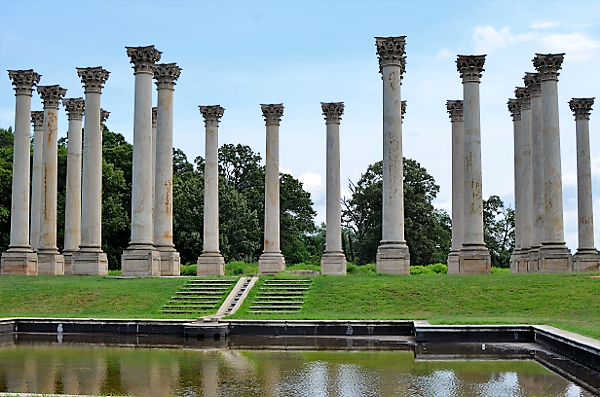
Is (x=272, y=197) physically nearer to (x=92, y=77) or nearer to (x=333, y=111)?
(x=333, y=111)

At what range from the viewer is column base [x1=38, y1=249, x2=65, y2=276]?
5997 cm

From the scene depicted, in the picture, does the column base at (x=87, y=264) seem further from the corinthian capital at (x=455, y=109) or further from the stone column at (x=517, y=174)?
the stone column at (x=517, y=174)

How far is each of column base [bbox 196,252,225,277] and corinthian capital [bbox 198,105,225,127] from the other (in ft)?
36.8

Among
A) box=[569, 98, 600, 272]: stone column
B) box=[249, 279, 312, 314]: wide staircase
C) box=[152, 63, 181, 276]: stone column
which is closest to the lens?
box=[249, 279, 312, 314]: wide staircase

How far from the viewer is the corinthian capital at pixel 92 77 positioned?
55.6m

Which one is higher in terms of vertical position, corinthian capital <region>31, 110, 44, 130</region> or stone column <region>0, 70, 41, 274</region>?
corinthian capital <region>31, 110, 44, 130</region>

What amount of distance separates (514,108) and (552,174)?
40.3 ft

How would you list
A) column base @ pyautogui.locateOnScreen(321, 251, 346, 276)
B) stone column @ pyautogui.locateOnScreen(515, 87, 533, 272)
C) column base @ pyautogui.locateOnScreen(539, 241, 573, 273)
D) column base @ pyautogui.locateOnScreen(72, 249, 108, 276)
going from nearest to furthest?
column base @ pyautogui.locateOnScreen(539, 241, 573, 273) < column base @ pyautogui.locateOnScreen(72, 249, 108, 276) < stone column @ pyautogui.locateOnScreen(515, 87, 533, 272) < column base @ pyautogui.locateOnScreen(321, 251, 346, 276)

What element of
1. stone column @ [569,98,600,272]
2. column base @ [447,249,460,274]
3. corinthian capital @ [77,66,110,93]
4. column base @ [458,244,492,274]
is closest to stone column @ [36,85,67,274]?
corinthian capital @ [77,66,110,93]

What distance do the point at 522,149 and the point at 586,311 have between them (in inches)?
1022

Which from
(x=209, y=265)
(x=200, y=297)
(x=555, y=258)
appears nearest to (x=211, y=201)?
(x=209, y=265)

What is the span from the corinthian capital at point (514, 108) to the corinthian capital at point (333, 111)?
1452 cm

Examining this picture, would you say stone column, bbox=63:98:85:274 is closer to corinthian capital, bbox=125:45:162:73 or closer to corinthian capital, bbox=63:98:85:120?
corinthian capital, bbox=63:98:85:120

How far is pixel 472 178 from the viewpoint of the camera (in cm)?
4969
